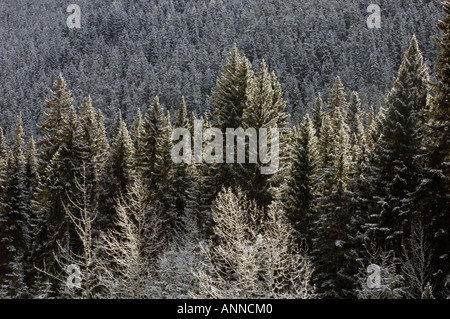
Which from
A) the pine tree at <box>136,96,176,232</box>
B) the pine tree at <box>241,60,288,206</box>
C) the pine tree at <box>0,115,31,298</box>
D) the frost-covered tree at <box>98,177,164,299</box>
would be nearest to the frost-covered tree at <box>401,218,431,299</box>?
the pine tree at <box>241,60,288,206</box>

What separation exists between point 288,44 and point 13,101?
408 feet

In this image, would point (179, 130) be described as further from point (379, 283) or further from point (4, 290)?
point (379, 283)

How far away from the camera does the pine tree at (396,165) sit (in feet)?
66.7

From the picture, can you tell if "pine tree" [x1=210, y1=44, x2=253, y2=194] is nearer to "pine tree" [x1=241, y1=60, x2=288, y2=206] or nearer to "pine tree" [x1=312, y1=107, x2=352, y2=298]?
"pine tree" [x1=241, y1=60, x2=288, y2=206]

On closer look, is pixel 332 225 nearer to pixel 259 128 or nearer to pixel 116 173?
pixel 259 128

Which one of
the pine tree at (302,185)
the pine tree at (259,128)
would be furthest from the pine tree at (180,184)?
the pine tree at (302,185)

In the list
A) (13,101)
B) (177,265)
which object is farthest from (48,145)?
(13,101)

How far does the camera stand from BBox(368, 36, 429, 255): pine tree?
2034cm

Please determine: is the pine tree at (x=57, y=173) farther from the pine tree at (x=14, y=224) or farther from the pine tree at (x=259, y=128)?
the pine tree at (x=259, y=128)

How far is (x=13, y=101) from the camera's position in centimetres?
17312

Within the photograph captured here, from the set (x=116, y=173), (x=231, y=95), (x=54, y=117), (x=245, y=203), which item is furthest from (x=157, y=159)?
(x=245, y=203)

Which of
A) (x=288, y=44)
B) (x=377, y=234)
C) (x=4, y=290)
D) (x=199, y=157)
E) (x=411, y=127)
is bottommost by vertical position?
(x=4, y=290)

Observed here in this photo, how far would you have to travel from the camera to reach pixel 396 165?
69.2 ft

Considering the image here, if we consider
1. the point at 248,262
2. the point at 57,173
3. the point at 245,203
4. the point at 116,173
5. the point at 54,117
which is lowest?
the point at 116,173
